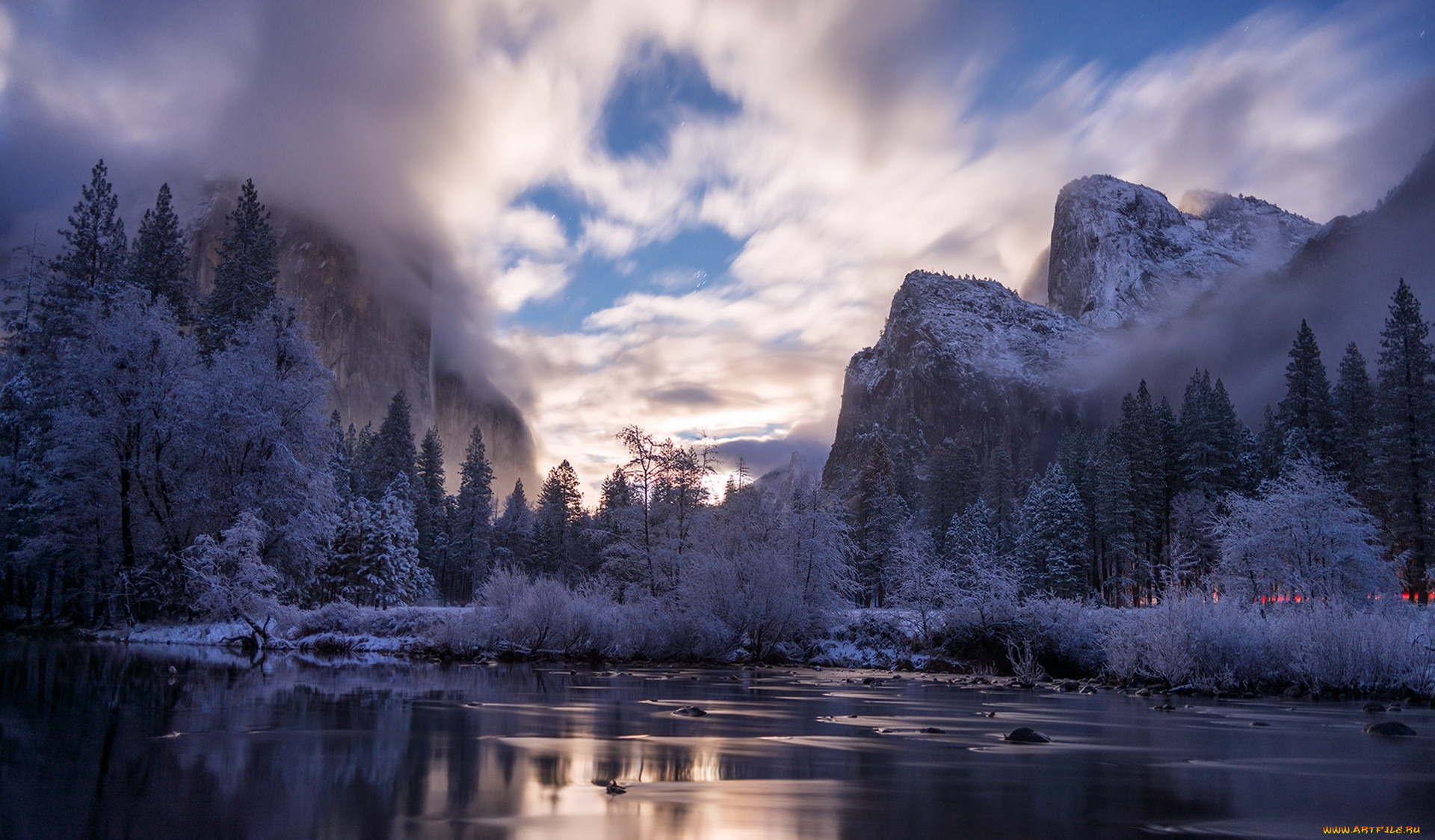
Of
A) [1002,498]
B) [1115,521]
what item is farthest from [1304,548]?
Answer: [1002,498]

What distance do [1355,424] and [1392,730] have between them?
6198cm

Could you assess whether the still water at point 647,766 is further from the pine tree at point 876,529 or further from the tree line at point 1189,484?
the pine tree at point 876,529

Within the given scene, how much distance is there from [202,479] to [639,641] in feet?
58.8

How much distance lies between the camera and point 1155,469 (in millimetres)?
67500

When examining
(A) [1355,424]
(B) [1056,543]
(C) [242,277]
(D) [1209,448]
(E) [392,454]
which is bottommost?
(B) [1056,543]

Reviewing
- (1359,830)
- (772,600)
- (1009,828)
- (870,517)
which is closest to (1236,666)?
(772,600)

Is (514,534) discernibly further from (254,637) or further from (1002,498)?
(254,637)

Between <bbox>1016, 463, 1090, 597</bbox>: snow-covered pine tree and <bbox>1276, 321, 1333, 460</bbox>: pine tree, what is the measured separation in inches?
626

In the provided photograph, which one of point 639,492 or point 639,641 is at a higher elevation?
point 639,492

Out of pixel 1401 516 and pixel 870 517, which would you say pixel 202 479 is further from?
pixel 1401 516

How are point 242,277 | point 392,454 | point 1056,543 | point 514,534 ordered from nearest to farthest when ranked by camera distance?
point 242,277 → point 1056,543 → point 392,454 → point 514,534

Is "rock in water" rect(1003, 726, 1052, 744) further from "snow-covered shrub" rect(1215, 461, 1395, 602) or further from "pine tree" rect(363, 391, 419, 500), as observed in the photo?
"pine tree" rect(363, 391, 419, 500)

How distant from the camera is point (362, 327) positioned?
420 ft

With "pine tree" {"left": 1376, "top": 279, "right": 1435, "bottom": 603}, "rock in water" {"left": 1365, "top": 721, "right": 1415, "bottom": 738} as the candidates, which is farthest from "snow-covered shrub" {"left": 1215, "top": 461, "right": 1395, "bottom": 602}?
"rock in water" {"left": 1365, "top": 721, "right": 1415, "bottom": 738}
